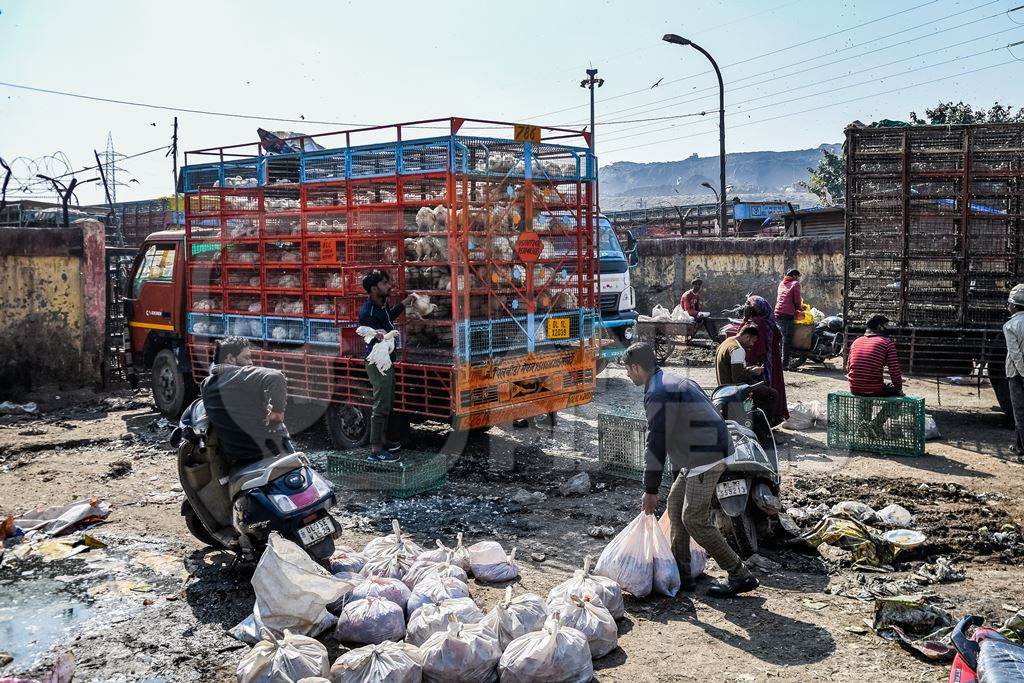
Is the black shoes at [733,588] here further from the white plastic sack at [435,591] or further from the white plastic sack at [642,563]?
the white plastic sack at [435,591]

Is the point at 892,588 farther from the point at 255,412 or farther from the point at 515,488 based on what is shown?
the point at 255,412

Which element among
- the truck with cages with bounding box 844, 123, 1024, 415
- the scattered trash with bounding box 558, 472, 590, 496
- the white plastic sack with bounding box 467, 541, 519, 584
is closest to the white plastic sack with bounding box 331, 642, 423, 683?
the white plastic sack with bounding box 467, 541, 519, 584

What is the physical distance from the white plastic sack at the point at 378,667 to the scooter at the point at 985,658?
232 centimetres

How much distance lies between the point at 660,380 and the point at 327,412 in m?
4.75

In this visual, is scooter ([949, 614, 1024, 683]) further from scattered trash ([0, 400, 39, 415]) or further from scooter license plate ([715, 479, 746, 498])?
scattered trash ([0, 400, 39, 415])

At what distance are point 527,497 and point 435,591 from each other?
269 cm

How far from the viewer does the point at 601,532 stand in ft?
20.4

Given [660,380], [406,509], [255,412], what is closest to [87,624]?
[255,412]

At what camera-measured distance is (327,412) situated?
28.9 feet

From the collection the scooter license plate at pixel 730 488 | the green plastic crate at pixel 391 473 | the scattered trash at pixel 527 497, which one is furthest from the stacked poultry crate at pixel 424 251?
the scooter license plate at pixel 730 488

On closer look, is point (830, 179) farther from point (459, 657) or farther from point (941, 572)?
point (459, 657)

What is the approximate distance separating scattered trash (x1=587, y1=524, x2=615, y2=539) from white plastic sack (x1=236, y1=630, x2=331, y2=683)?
2746mm

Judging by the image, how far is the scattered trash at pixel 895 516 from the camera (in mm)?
6129

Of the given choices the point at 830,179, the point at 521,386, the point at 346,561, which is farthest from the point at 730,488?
the point at 830,179
